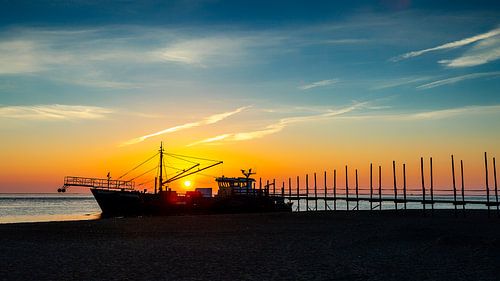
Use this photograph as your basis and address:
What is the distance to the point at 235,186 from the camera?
73.3m

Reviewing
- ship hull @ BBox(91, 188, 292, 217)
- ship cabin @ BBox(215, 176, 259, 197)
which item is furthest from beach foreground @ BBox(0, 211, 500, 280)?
ship cabin @ BBox(215, 176, 259, 197)

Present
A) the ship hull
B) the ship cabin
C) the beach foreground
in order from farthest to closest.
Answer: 1. the ship cabin
2. the ship hull
3. the beach foreground

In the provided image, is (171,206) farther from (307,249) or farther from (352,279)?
(352,279)

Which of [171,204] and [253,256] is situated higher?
[171,204]

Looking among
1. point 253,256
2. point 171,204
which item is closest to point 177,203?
point 171,204

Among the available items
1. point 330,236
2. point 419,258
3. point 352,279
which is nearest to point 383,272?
point 352,279

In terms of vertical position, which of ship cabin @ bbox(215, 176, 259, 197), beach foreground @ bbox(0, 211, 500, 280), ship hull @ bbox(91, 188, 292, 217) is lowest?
beach foreground @ bbox(0, 211, 500, 280)

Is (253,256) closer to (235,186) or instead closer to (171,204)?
(171,204)

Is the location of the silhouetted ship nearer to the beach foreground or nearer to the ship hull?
the ship hull

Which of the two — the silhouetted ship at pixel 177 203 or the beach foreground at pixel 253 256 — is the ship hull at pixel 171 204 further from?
the beach foreground at pixel 253 256

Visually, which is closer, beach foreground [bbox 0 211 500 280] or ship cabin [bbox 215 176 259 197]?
beach foreground [bbox 0 211 500 280]

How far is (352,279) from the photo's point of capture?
13.3 m

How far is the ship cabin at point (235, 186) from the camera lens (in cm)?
7144

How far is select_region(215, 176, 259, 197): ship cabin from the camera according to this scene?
71438 mm
